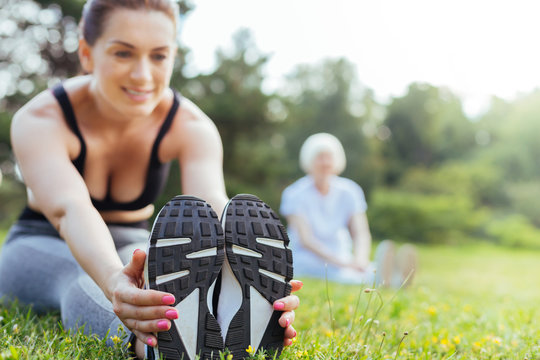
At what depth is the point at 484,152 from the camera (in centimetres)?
1991

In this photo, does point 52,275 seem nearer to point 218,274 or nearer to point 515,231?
point 218,274

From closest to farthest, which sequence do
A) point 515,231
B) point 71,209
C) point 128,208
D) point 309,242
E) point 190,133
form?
1. point 71,209
2. point 190,133
3. point 128,208
4. point 309,242
5. point 515,231

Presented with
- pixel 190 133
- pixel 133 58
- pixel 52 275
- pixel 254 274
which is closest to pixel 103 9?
pixel 133 58

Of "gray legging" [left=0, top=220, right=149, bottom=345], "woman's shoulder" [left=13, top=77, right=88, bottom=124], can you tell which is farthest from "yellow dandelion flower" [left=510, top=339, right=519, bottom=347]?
"woman's shoulder" [left=13, top=77, right=88, bottom=124]

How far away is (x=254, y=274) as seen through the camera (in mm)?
1294

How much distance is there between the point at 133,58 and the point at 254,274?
3.05ft

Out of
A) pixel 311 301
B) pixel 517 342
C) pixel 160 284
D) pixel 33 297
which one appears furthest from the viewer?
pixel 311 301

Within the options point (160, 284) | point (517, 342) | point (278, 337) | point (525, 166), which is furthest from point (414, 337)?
point (525, 166)

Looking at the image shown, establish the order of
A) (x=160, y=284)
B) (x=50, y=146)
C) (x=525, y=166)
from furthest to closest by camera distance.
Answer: (x=525, y=166) → (x=50, y=146) → (x=160, y=284)

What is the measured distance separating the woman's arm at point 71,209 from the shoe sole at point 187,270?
0.15 feet

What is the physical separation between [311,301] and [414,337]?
0.87 meters

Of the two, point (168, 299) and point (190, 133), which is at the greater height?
point (190, 133)

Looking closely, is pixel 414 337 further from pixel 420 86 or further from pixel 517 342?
pixel 420 86

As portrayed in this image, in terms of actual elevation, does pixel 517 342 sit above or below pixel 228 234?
below
